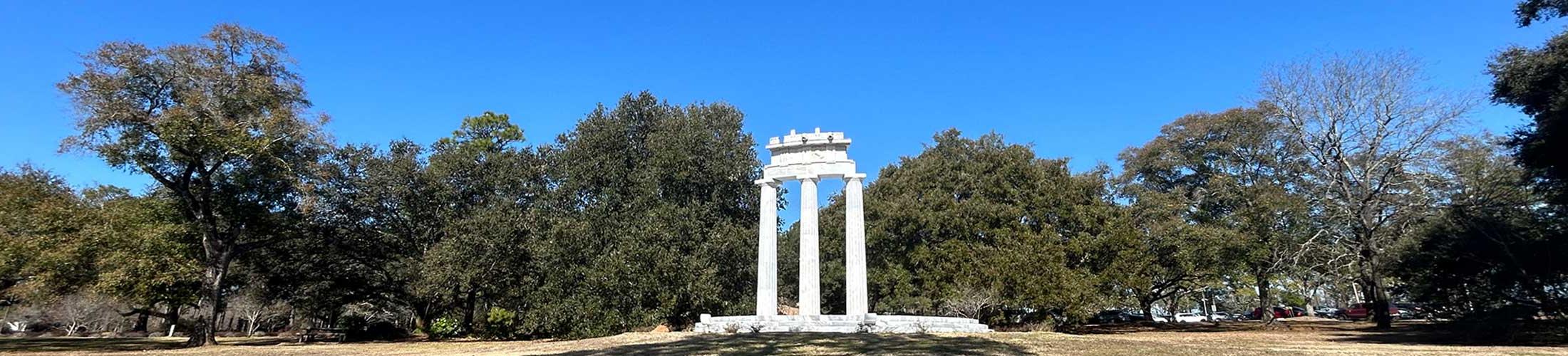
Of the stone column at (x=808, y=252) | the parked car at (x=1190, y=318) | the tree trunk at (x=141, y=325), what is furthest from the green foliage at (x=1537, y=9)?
the tree trunk at (x=141, y=325)

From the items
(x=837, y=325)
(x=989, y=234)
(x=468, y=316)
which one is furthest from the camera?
(x=989, y=234)

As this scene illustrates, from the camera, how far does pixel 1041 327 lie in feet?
95.9

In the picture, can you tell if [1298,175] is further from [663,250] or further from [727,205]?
[663,250]

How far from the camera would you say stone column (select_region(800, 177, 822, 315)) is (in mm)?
26094

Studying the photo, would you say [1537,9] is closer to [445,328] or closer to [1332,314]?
[445,328]

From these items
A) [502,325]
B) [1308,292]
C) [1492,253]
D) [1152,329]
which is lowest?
[1152,329]

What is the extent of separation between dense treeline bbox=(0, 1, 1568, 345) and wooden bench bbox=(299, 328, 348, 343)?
721 mm

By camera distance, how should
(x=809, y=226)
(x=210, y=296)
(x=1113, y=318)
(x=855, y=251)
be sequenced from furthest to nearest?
1. (x=1113, y=318)
2. (x=809, y=226)
3. (x=855, y=251)
4. (x=210, y=296)

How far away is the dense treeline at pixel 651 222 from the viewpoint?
2191 centimetres

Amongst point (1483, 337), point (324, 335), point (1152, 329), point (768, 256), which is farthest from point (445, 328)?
point (1483, 337)

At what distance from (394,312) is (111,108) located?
14.7 metres

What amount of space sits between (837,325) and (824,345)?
7.03 metres

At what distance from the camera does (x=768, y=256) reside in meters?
27.1

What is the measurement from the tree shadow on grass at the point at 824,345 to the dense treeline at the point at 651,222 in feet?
31.7
